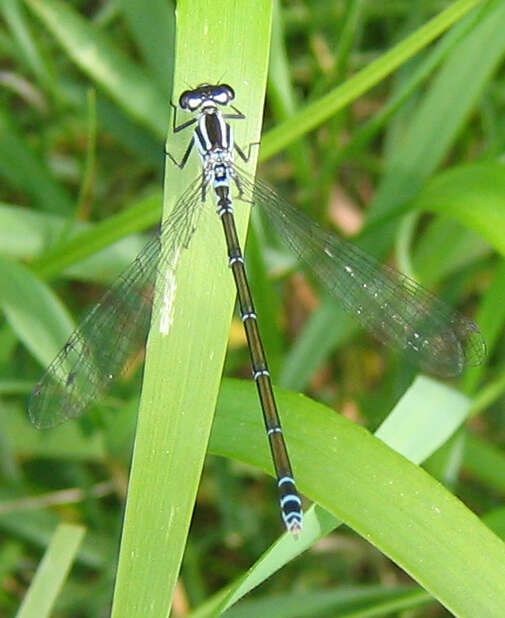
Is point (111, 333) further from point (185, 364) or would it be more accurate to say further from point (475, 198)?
point (475, 198)

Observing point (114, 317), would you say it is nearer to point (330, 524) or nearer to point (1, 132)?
point (330, 524)

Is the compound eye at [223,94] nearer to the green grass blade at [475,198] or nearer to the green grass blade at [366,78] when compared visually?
the green grass blade at [366,78]

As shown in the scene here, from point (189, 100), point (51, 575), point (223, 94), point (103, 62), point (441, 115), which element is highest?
point (103, 62)

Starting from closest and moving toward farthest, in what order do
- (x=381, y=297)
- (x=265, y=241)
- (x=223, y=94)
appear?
(x=223, y=94) → (x=381, y=297) → (x=265, y=241)

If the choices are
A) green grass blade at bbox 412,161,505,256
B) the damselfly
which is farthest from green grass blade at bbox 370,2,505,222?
the damselfly

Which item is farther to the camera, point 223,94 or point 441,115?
point 441,115

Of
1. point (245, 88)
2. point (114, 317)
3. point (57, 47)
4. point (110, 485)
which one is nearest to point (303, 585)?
point (110, 485)

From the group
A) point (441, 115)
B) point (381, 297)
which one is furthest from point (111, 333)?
point (441, 115)

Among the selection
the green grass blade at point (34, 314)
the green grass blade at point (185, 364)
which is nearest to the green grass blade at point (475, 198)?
the green grass blade at point (185, 364)
